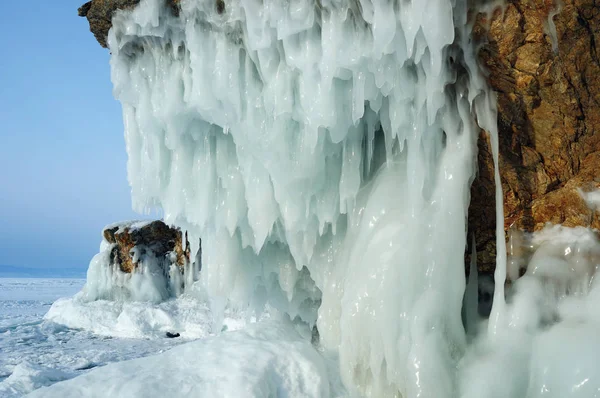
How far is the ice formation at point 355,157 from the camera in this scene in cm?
388

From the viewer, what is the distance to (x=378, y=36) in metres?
3.85

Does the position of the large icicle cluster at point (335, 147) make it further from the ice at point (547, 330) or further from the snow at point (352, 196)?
the ice at point (547, 330)

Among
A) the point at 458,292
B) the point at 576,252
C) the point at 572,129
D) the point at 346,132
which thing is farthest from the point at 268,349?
the point at 572,129

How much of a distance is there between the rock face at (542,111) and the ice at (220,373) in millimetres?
2148

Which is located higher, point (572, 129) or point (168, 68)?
point (168, 68)

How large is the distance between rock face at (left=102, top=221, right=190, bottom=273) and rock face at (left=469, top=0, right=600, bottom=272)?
509 inches

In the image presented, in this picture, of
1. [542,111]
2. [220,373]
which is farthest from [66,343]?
[542,111]

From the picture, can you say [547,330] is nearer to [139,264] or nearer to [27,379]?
[27,379]

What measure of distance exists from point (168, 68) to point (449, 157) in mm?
3061

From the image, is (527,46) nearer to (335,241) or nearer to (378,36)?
(378,36)

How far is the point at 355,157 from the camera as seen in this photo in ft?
15.8

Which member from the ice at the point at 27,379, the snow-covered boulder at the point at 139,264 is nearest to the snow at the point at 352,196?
the ice at the point at 27,379

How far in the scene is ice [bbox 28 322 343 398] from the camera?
155 inches

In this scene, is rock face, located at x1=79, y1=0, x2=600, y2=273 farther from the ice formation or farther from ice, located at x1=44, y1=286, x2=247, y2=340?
ice, located at x1=44, y1=286, x2=247, y2=340
